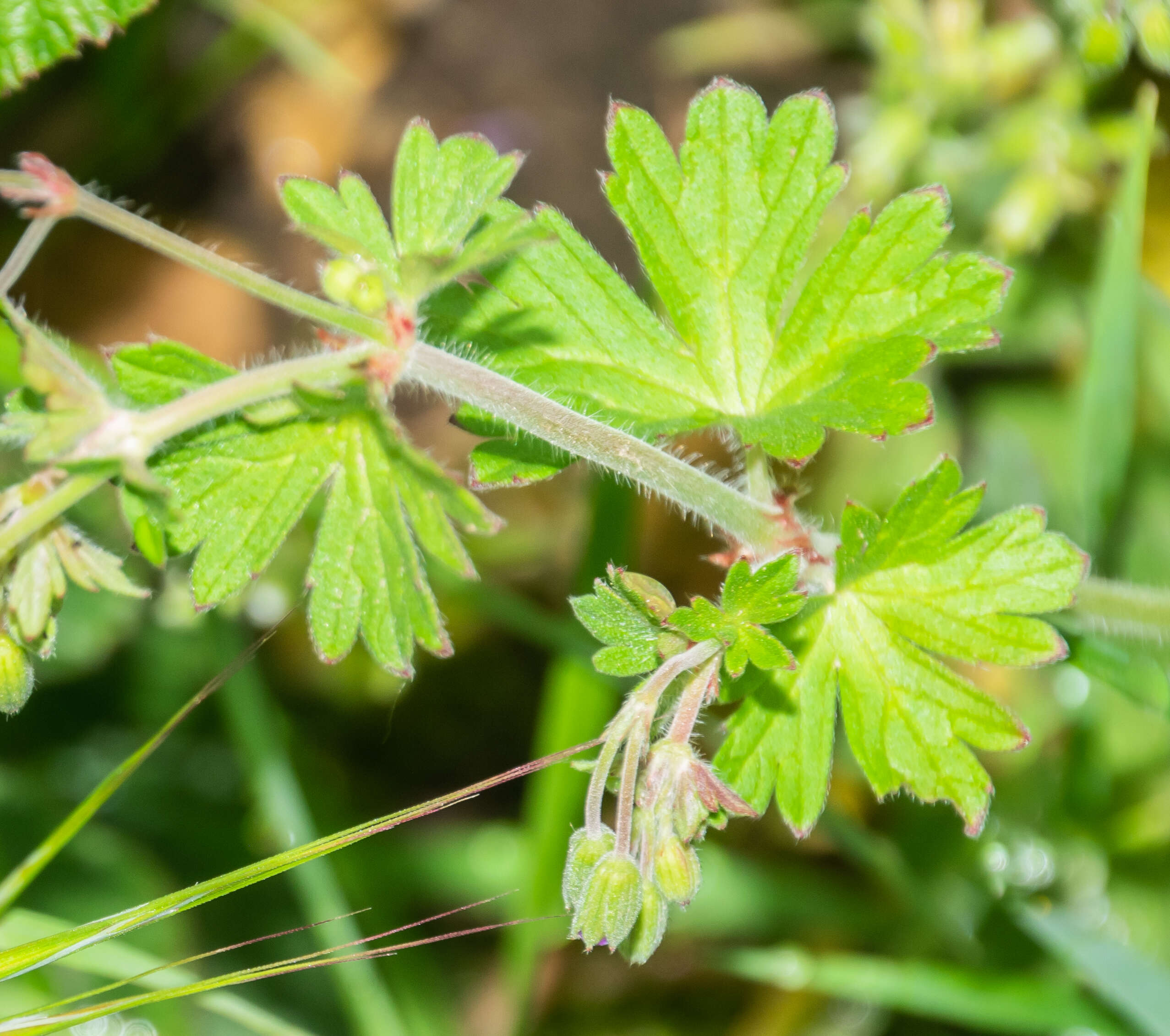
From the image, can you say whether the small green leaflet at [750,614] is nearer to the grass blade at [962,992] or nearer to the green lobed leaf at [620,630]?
the green lobed leaf at [620,630]

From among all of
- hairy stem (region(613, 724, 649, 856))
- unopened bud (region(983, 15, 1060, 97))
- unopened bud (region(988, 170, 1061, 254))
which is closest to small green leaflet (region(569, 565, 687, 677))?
hairy stem (region(613, 724, 649, 856))

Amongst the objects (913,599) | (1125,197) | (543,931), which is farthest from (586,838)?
(1125,197)

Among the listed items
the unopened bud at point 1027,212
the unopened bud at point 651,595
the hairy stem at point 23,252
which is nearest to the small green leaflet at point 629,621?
the unopened bud at point 651,595

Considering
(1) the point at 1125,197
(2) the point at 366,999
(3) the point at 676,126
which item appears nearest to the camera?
(1) the point at 1125,197

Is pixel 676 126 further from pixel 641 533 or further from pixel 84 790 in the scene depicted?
pixel 84 790

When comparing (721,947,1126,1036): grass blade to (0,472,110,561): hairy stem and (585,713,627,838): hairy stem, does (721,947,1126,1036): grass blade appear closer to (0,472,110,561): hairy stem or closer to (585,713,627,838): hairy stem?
(585,713,627,838): hairy stem

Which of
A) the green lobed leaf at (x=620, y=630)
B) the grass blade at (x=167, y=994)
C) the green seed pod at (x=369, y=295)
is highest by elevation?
the green seed pod at (x=369, y=295)

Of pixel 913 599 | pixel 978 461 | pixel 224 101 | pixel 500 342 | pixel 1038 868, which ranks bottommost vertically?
pixel 1038 868

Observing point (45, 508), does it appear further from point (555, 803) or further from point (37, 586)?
point (555, 803)
